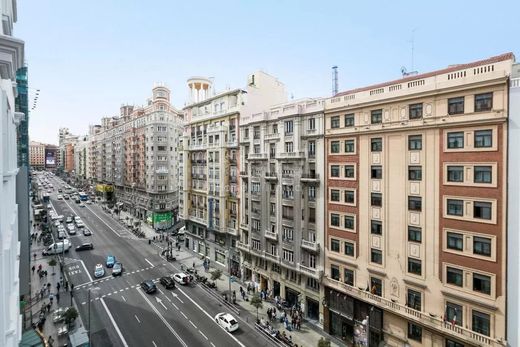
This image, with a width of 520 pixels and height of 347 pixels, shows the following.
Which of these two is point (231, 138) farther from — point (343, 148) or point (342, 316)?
point (342, 316)

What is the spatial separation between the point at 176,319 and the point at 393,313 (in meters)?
26.7

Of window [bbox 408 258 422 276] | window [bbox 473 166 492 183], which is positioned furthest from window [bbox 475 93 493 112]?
window [bbox 408 258 422 276]

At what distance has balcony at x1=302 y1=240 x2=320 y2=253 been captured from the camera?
36.1m

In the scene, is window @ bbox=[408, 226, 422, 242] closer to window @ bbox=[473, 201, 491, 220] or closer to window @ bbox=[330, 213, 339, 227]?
window @ bbox=[473, 201, 491, 220]

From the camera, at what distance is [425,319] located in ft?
87.4

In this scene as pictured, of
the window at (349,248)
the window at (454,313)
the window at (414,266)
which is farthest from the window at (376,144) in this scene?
the window at (454,313)

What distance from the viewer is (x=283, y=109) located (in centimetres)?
4094

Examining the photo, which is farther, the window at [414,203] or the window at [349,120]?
the window at [349,120]

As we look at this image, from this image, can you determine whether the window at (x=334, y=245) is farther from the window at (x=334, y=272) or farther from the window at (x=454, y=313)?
the window at (x=454, y=313)

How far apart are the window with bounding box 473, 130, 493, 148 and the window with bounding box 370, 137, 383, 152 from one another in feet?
28.0

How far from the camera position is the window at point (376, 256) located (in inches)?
1210

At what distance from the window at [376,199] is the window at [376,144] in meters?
5.15

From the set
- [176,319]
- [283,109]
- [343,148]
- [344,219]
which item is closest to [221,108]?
[283,109]

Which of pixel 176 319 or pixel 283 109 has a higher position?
pixel 283 109
